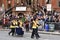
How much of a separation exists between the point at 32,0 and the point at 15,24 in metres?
23.8

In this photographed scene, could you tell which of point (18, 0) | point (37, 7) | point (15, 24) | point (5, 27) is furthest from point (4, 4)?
point (15, 24)

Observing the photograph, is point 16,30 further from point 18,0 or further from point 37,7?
point 18,0

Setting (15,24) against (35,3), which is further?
(35,3)

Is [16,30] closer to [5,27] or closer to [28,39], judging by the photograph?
[28,39]

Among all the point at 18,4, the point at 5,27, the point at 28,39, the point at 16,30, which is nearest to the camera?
the point at 28,39

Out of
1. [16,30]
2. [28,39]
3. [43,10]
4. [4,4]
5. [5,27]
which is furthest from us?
[4,4]

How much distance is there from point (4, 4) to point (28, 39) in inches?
1166

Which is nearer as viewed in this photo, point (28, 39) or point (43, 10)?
point (28, 39)

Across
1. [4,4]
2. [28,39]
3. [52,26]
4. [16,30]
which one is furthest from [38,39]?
[4,4]

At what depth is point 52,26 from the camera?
102 feet

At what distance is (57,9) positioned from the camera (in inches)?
1892

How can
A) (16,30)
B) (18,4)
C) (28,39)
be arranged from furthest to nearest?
(18,4), (16,30), (28,39)

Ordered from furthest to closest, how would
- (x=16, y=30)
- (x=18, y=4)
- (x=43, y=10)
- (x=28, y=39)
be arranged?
1. (x=18, y=4)
2. (x=43, y=10)
3. (x=16, y=30)
4. (x=28, y=39)

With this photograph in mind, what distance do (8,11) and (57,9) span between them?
8.17 meters
